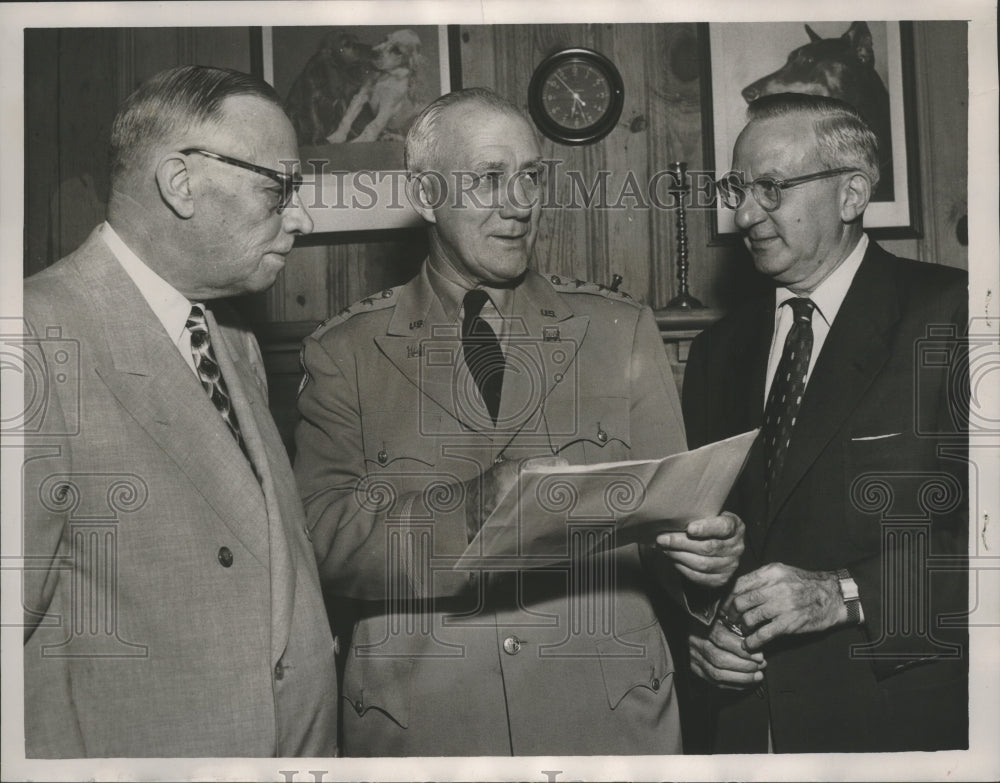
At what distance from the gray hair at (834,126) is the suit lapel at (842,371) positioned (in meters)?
0.25

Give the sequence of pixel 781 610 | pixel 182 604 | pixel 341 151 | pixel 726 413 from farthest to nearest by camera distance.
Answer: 1. pixel 341 151
2. pixel 726 413
3. pixel 781 610
4. pixel 182 604

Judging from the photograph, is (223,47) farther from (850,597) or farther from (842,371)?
(850,597)

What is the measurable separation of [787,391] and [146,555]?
50.7 inches

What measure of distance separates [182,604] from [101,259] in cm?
64

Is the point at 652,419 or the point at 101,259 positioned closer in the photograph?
the point at 101,259

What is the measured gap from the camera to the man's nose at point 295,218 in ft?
6.60

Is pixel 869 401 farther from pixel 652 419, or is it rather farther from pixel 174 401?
pixel 174 401

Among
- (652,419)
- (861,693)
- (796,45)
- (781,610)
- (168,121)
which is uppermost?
(796,45)

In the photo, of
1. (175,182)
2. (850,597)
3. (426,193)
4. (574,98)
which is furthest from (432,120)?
(850,597)

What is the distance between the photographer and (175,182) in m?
1.90

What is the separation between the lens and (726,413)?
2.17 meters

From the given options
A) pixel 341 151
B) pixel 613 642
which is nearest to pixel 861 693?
pixel 613 642

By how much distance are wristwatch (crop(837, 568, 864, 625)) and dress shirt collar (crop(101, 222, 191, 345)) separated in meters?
1.37

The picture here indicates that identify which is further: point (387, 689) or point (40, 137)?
point (40, 137)
